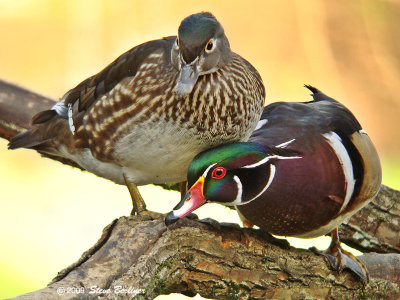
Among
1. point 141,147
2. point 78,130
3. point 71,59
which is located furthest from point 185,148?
point 71,59

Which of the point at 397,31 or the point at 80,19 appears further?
the point at 397,31

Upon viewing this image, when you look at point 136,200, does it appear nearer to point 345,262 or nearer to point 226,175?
point 226,175

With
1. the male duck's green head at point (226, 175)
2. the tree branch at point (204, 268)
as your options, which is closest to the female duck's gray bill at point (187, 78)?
the male duck's green head at point (226, 175)

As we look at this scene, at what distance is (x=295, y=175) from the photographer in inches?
73.7

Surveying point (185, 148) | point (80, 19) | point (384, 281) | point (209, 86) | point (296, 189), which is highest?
point (80, 19)

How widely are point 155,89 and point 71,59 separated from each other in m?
3.18

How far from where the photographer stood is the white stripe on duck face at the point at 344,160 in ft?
6.48

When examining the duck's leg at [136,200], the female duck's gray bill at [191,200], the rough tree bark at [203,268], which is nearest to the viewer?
the rough tree bark at [203,268]

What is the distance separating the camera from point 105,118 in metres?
1.92

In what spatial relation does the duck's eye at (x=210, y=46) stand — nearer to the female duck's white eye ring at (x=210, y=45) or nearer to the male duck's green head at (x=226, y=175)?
the female duck's white eye ring at (x=210, y=45)

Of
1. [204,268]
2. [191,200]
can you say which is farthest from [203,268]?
[191,200]

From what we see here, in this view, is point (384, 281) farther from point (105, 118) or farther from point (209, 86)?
point (105, 118)

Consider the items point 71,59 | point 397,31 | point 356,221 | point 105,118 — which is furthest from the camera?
point 397,31

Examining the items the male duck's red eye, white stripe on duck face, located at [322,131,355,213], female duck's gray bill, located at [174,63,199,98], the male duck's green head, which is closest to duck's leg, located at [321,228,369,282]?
white stripe on duck face, located at [322,131,355,213]
